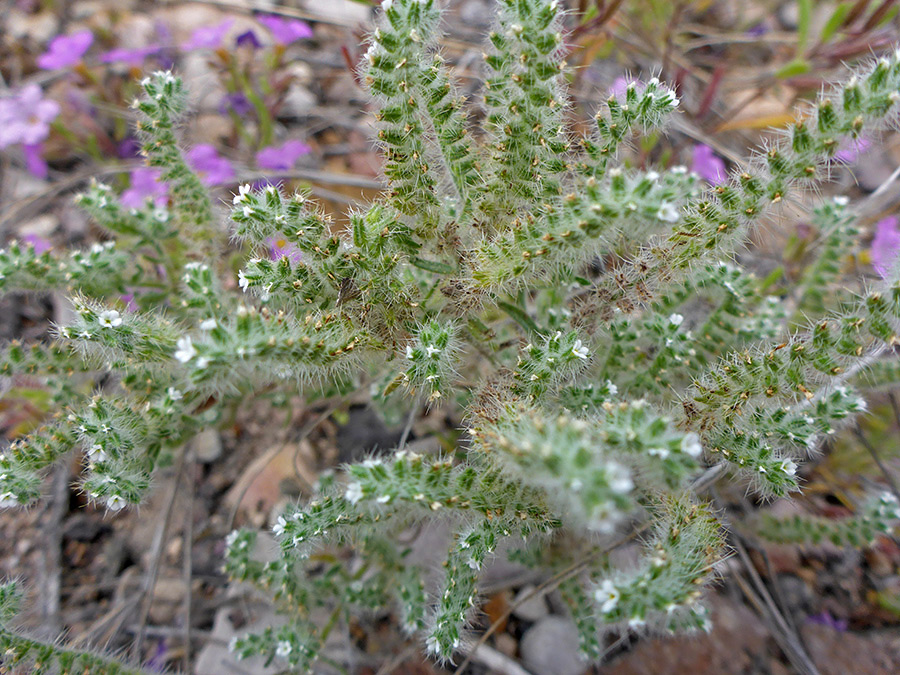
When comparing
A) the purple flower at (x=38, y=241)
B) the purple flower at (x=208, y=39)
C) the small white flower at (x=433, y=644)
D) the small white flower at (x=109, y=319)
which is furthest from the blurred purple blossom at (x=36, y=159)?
the small white flower at (x=433, y=644)

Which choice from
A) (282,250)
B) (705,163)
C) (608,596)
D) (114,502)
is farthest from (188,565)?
(705,163)

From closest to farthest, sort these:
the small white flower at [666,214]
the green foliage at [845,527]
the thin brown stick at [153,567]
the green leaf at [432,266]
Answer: the small white flower at [666,214] < the green leaf at [432,266] < the green foliage at [845,527] < the thin brown stick at [153,567]

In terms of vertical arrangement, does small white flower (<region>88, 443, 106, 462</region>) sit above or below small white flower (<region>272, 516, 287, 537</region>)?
above

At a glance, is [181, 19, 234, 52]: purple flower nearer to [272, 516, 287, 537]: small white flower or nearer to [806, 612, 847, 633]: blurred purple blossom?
[272, 516, 287, 537]: small white flower

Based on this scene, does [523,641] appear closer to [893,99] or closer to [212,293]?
[212,293]

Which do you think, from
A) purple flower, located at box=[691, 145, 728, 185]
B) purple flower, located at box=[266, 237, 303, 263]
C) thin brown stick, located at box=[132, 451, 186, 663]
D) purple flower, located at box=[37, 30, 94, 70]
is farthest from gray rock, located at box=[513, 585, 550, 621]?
purple flower, located at box=[37, 30, 94, 70]

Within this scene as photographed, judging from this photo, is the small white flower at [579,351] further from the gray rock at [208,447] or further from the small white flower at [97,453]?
the gray rock at [208,447]

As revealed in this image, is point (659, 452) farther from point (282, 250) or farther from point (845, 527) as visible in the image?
point (845, 527)

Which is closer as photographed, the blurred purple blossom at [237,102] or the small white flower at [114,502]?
the small white flower at [114,502]
